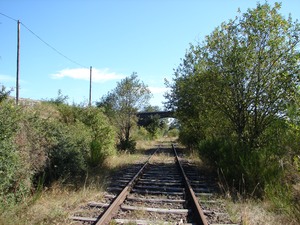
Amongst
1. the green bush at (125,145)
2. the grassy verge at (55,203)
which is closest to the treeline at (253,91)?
the grassy verge at (55,203)

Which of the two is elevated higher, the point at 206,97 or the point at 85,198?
the point at 206,97

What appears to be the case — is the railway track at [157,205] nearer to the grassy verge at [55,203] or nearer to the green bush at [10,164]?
the grassy verge at [55,203]

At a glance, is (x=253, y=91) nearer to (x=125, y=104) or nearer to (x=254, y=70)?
(x=254, y=70)

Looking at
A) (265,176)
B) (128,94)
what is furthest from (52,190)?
(128,94)

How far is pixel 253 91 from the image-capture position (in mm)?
11289

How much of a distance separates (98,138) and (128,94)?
984 cm

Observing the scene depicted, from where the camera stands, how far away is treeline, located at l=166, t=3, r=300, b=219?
9102mm

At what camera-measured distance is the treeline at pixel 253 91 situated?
9102mm

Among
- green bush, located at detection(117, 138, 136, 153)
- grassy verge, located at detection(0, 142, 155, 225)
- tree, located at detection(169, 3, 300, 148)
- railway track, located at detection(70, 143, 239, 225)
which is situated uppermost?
tree, located at detection(169, 3, 300, 148)

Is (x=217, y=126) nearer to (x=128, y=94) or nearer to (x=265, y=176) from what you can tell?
(x=265, y=176)

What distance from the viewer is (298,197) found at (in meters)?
7.32

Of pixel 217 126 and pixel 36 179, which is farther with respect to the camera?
pixel 217 126

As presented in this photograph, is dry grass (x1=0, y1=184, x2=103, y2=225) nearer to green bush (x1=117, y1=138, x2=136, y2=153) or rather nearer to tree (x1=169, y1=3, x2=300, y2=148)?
tree (x1=169, y1=3, x2=300, y2=148)

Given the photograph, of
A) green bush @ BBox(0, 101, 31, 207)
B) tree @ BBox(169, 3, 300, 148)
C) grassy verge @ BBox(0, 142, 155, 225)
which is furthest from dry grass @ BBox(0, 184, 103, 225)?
tree @ BBox(169, 3, 300, 148)
